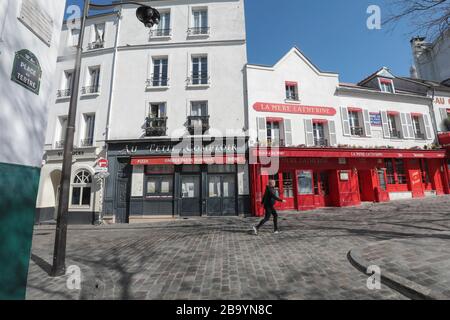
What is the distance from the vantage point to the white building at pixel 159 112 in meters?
11.2

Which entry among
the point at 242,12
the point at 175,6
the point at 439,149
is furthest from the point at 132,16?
the point at 439,149

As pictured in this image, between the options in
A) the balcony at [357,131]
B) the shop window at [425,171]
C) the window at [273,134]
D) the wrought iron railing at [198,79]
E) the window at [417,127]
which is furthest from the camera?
the window at [417,127]

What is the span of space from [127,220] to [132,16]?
39.8ft

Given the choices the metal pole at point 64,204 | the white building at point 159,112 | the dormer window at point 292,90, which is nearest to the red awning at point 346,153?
the white building at point 159,112

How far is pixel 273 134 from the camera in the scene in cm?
1234

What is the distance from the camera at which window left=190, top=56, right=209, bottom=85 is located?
40.7ft

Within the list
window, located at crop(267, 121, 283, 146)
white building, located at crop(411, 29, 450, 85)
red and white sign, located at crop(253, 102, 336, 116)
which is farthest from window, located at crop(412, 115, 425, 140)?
window, located at crop(267, 121, 283, 146)

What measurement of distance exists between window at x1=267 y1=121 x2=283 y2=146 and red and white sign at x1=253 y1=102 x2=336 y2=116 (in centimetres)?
73

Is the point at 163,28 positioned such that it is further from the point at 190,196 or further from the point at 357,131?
the point at 357,131

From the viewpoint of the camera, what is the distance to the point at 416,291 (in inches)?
104

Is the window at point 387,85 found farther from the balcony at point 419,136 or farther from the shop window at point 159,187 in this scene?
the shop window at point 159,187

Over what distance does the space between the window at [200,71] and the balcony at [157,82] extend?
152 centimetres

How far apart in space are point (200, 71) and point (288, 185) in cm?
826
